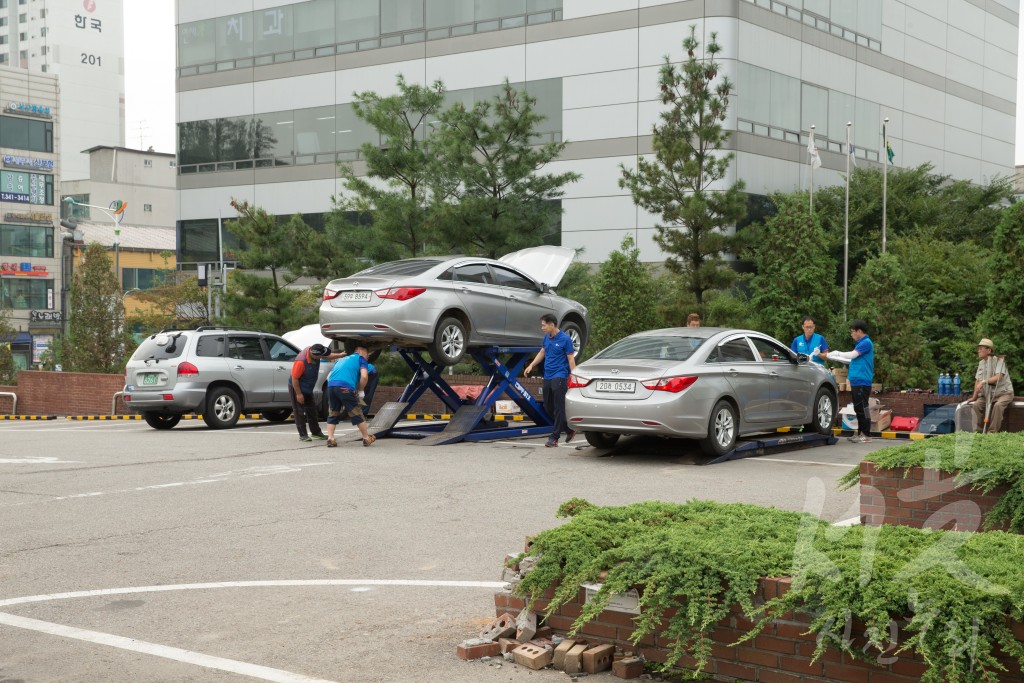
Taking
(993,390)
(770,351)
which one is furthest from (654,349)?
(993,390)

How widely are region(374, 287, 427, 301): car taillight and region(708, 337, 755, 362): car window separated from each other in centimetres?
427

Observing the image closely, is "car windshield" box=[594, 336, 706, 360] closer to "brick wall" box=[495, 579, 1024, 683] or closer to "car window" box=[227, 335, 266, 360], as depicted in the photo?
"car window" box=[227, 335, 266, 360]

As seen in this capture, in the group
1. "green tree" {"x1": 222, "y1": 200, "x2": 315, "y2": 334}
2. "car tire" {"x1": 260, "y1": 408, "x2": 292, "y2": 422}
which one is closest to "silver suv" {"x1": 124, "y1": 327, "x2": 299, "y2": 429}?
"car tire" {"x1": 260, "y1": 408, "x2": 292, "y2": 422}

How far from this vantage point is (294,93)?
43.1m

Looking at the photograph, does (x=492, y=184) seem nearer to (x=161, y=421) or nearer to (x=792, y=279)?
(x=792, y=279)

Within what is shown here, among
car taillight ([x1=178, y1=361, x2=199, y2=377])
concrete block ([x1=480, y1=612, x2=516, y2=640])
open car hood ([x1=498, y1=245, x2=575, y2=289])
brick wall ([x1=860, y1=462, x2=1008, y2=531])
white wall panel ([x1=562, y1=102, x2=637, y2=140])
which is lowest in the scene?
concrete block ([x1=480, y1=612, x2=516, y2=640])

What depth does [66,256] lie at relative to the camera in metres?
77.4

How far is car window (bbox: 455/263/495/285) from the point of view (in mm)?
16312

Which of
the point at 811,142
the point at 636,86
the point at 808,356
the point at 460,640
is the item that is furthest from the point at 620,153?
the point at 460,640

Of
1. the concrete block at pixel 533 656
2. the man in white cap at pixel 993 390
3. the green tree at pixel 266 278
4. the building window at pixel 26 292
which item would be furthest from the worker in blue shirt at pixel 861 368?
the building window at pixel 26 292

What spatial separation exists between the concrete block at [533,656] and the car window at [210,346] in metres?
15.5

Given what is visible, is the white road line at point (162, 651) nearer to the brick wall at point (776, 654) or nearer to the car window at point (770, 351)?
the brick wall at point (776, 654)

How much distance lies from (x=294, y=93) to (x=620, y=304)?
79.1ft

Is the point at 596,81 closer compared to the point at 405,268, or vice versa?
the point at 405,268
